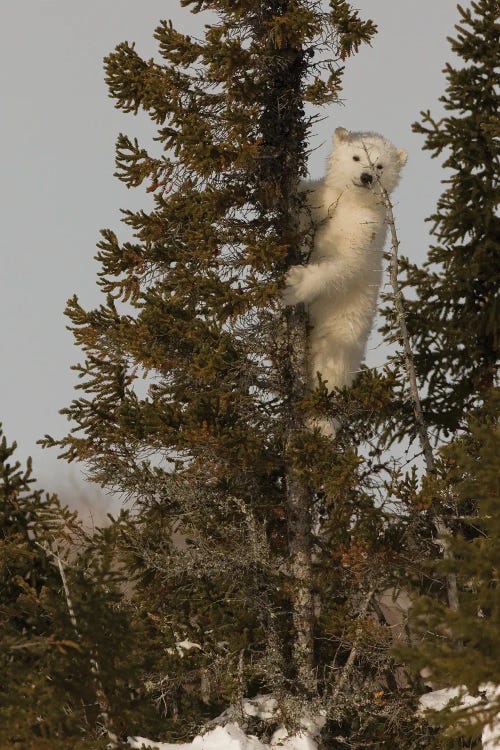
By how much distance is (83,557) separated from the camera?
10.6 metres

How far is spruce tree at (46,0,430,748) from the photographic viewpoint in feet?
39.7

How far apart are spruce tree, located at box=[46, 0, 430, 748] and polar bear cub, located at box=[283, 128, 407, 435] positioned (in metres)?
0.25

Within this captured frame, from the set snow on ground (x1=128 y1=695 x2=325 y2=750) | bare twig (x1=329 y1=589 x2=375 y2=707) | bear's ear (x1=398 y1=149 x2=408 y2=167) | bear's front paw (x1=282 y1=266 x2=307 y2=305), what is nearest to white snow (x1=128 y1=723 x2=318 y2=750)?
snow on ground (x1=128 y1=695 x2=325 y2=750)

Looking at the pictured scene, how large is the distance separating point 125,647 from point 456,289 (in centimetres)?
695

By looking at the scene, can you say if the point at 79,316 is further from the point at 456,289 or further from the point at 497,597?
the point at 497,597

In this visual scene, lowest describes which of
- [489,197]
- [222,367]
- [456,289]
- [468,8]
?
[222,367]

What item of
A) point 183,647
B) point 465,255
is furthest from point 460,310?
point 183,647

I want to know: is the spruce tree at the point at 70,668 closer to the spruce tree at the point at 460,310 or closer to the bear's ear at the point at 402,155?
the spruce tree at the point at 460,310

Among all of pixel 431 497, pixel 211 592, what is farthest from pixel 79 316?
pixel 431 497

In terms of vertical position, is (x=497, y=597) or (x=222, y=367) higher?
(x=222, y=367)

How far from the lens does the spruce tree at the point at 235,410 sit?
12109 mm

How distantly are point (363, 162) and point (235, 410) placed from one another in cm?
348

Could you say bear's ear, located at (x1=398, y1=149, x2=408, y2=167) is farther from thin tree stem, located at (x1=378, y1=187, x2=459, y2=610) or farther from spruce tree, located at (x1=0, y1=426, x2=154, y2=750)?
spruce tree, located at (x1=0, y1=426, x2=154, y2=750)

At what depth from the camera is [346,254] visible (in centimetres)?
1269
